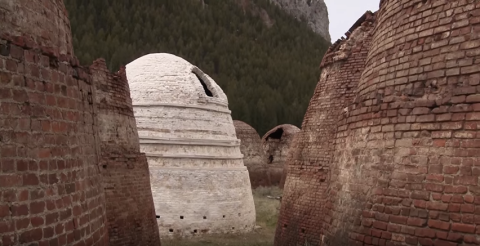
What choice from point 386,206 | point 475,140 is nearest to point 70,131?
point 386,206

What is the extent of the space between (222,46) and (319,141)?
5368cm

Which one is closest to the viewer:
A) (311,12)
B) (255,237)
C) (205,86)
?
(255,237)

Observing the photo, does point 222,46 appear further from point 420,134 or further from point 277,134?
point 420,134

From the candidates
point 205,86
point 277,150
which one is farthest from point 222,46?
point 205,86

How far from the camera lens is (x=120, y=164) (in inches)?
406

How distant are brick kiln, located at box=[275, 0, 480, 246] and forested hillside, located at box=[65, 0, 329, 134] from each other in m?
45.0

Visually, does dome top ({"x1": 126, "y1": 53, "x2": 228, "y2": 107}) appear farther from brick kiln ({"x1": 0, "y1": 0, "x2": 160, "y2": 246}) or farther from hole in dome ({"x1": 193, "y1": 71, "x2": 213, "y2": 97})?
brick kiln ({"x1": 0, "y1": 0, "x2": 160, "y2": 246})

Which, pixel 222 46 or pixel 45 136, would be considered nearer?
pixel 45 136

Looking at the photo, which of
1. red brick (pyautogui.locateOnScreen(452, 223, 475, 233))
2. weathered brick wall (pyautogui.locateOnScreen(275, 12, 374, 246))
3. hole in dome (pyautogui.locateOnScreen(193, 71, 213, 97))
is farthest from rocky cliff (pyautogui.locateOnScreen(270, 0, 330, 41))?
red brick (pyautogui.locateOnScreen(452, 223, 475, 233))

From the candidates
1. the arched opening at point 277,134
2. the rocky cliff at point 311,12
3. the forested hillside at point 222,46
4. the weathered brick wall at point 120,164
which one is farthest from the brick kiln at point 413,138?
the rocky cliff at point 311,12

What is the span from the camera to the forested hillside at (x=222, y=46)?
53625 millimetres

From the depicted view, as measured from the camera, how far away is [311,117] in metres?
11.6

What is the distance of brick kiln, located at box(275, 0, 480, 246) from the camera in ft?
13.5

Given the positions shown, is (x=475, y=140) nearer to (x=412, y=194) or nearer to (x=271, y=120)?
(x=412, y=194)
